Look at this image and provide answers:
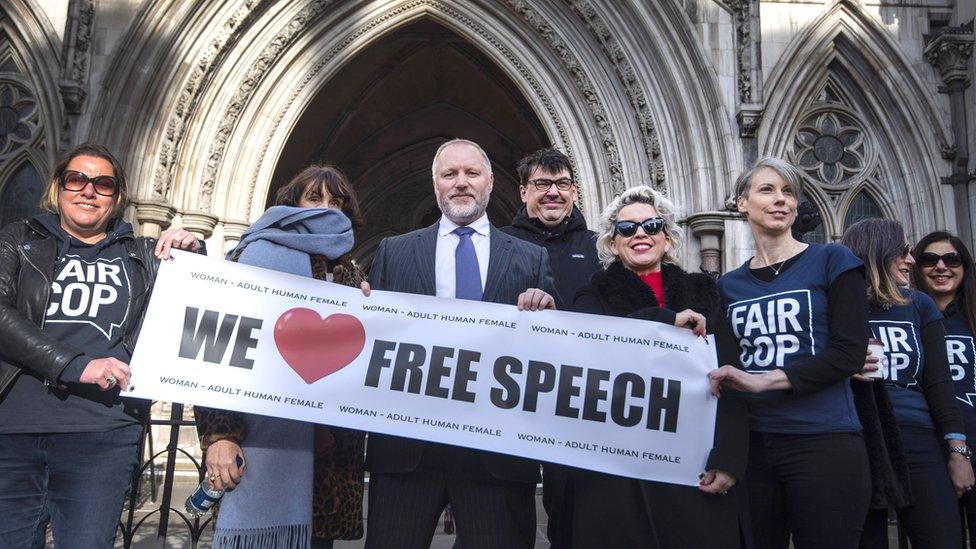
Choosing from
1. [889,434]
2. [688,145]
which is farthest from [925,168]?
[889,434]

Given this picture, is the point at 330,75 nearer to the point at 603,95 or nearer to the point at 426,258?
the point at 603,95

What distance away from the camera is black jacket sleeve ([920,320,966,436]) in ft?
9.60

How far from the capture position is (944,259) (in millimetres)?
3430

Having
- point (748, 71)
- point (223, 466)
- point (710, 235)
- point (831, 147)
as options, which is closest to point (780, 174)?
point (223, 466)

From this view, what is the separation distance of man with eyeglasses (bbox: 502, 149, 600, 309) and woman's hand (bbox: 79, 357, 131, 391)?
1721 mm

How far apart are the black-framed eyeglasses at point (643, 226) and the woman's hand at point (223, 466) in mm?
1501

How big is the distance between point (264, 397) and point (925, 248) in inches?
130

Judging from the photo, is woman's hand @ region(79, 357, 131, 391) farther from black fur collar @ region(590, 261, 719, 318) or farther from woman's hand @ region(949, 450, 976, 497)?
woman's hand @ region(949, 450, 976, 497)

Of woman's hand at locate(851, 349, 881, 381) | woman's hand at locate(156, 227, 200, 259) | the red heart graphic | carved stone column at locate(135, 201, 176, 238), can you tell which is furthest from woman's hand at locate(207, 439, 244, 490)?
carved stone column at locate(135, 201, 176, 238)

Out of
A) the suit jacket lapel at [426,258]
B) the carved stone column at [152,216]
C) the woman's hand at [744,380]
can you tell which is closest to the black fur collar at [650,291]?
the woman's hand at [744,380]

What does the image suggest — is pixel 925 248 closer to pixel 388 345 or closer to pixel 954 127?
pixel 388 345

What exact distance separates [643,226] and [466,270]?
0.68 meters

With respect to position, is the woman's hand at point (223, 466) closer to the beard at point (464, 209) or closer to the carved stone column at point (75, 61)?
the beard at point (464, 209)

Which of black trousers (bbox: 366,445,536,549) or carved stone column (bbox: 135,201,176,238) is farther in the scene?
carved stone column (bbox: 135,201,176,238)
